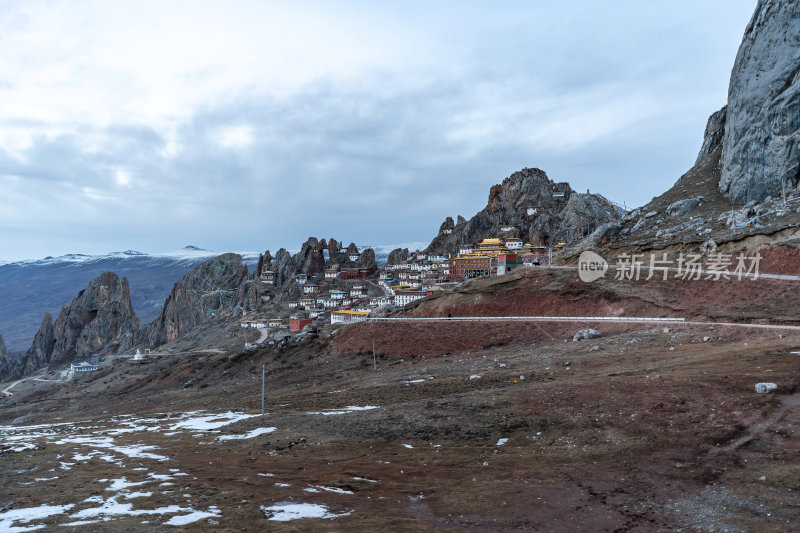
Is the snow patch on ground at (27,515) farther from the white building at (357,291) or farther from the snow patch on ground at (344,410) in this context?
the white building at (357,291)

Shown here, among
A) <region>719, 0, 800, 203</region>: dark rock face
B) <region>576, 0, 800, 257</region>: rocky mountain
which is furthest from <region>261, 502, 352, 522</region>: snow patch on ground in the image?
<region>719, 0, 800, 203</region>: dark rock face

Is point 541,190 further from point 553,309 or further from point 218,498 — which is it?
point 218,498

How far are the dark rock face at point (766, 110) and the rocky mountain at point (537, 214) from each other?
63.0m

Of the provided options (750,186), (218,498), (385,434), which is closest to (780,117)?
(750,186)

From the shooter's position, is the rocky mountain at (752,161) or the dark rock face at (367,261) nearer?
the rocky mountain at (752,161)

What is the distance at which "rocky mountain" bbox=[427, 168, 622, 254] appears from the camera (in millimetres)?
162125

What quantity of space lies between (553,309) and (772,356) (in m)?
34.1

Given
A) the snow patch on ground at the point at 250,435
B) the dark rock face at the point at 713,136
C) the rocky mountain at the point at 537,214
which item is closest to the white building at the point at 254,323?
the rocky mountain at the point at 537,214

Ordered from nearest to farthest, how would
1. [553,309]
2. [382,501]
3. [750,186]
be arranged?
→ [382,501] < [553,309] < [750,186]

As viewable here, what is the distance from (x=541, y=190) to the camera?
191625mm

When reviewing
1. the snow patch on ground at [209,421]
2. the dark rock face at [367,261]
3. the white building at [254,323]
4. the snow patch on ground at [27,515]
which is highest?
the dark rock face at [367,261]

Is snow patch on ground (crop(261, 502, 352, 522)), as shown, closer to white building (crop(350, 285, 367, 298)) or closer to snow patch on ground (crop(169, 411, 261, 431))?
snow patch on ground (crop(169, 411, 261, 431))

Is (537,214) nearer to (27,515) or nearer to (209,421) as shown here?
(209,421)

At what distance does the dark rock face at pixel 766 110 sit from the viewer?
83125 millimetres
